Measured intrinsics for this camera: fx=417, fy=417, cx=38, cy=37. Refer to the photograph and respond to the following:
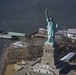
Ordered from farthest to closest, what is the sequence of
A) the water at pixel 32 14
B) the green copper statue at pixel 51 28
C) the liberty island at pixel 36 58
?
the water at pixel 32 14
the liberty island at pixel 36 58
the green copper statue at pixel 51 28

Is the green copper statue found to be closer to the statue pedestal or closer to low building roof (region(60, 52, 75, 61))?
the statue pedestal

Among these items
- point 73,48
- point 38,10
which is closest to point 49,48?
point 73,48

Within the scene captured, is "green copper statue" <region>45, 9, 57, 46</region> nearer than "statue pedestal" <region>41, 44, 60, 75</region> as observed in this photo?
Yes

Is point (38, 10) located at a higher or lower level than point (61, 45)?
higher

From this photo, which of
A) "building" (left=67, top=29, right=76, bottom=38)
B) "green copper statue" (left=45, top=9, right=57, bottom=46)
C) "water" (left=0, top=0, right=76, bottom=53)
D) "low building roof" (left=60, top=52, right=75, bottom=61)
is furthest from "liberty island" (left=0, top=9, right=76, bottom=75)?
"building" (left=67, top=29, right=76, bottom=38)

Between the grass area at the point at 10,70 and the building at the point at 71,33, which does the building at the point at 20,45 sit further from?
the grass area at the point at 10,70

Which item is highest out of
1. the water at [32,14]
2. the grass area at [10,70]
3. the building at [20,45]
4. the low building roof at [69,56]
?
the water at [32,14]

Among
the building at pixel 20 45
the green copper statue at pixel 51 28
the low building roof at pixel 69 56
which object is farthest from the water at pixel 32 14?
the green copper statue at pixel 51 28

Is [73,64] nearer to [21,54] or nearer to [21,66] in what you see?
[21,66]

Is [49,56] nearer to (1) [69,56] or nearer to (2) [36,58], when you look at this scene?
(2) [36,58]
